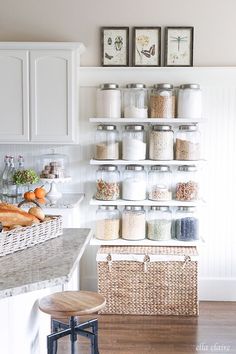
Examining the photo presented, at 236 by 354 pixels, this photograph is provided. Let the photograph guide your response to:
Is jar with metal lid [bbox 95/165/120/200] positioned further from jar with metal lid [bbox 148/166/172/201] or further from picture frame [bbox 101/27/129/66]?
picture frame [bbox 101/27/129/66]

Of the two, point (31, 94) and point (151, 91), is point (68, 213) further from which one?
point (151, 91)


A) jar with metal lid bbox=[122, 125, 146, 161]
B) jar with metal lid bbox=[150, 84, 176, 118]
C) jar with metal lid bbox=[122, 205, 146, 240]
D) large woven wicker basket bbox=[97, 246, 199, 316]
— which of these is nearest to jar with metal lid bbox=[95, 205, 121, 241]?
jar with metal lid bbox=[122, 205, 146, 240]

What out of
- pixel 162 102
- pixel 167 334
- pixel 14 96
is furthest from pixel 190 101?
pixel 167 334

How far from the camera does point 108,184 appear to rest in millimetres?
4129

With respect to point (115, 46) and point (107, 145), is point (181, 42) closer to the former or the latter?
point (115, 46)

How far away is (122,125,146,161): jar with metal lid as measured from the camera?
4.07 metres

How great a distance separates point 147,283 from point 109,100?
1472mm

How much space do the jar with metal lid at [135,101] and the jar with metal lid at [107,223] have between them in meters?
0.77

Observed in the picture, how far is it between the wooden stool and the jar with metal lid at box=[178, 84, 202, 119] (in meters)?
1.96

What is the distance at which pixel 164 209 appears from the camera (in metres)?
4.17

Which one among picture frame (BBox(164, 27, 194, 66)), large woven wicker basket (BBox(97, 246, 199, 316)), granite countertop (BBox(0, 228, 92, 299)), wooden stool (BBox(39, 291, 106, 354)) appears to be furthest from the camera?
picture frame (BBox(164, 27, 194, 66))

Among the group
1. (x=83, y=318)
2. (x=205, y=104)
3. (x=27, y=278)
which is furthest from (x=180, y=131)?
(x=27, y=278)

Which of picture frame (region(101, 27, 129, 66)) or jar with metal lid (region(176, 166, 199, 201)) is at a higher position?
picture frame (region(101, 27, 129, 66))

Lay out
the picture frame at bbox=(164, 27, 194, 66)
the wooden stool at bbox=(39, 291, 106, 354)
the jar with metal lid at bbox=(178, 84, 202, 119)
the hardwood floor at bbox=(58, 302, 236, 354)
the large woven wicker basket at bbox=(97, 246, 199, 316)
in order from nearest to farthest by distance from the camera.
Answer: the wooden stool at bbox=(39, 291, 106, 354) → the hardwood floor at bbox=(58, 302, 236, 354) → the large woven wicker basket at bbox=(97, 246, 199, 316) → the jar with metal lid at bbox=(178, 84, 202, 119) → the picture frame at bbox=(164, 27, 194, 66)
